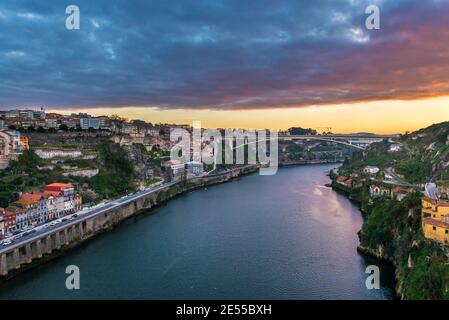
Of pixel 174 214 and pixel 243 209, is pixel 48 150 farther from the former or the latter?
pixel 243 209

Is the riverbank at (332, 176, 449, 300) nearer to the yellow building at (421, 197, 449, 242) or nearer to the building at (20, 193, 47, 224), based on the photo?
the yellow building at (421, 197, 449, 242)

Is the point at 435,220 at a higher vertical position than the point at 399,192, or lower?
higher

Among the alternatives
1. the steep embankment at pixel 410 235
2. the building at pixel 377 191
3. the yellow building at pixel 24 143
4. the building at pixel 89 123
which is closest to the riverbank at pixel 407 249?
the steep embankment at pixel 410 235

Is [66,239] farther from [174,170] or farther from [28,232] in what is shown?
[174,170]

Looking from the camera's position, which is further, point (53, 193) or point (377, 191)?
point (377, 191)

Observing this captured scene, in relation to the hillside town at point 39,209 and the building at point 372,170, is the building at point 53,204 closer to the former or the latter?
the hillside town at point 39,209

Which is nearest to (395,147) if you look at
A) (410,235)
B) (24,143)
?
(410,235)
